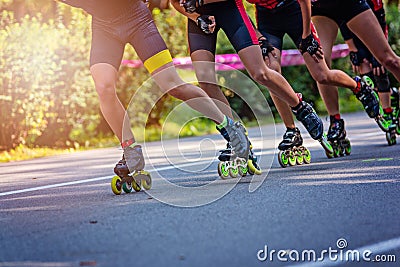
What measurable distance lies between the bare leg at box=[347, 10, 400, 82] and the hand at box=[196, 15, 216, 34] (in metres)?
1.98

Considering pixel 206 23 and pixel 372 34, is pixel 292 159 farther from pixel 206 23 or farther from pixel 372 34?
pixel 206 23

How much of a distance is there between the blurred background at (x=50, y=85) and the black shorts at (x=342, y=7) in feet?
9.86

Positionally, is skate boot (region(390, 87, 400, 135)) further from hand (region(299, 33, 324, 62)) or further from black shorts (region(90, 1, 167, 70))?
black shorts (region(90, 1, 167, 70))

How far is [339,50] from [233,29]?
12.1 metres

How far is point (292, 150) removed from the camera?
30.1 feet

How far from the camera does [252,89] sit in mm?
18047

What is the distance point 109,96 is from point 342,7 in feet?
9.59

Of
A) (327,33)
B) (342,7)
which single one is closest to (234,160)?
(342,7)

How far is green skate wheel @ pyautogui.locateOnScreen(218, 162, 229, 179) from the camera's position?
26.7 ft

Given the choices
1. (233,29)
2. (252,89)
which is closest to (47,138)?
(252,89)

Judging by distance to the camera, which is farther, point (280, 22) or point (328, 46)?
point (328, 46)

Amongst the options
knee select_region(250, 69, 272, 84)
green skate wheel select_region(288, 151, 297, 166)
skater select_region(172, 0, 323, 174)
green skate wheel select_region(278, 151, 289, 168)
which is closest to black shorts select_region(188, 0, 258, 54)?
skater select_region(172, 0, 323, 174)

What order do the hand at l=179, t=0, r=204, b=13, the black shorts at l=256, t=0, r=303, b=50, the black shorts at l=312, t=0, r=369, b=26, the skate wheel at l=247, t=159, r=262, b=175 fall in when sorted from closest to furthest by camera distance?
1. the hand at l=179, t=0, r=204, b=13
2. the skate wheel at l=247, t=159, r=262, b=175
3. the black shorts at l=256, t=0, r=303, b=50
4. the black shorts at l=312, t=0, r=369, b=26

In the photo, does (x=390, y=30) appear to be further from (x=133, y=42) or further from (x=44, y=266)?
(x=44, y=266)
